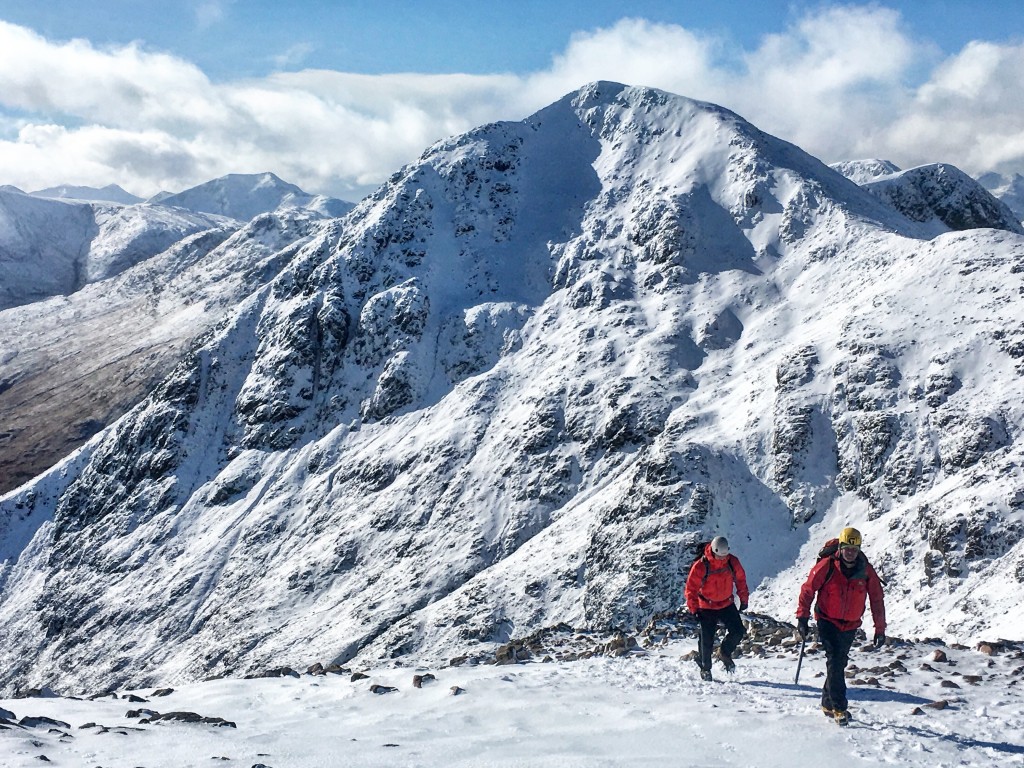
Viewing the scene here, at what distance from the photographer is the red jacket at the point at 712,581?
14.4 m

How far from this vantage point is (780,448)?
140 feet

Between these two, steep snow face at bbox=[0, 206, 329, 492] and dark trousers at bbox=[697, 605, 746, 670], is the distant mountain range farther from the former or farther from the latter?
dark trousers at bbox=[697, 605, 746, 670]

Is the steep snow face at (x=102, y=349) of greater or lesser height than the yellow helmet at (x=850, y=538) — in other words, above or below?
above

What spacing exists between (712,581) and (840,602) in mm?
2874

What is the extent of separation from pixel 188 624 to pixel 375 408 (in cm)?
2219

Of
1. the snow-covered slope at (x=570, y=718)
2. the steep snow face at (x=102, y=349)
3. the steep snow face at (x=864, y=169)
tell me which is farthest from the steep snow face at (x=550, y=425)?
the steep snow face at (x=864, y=169)

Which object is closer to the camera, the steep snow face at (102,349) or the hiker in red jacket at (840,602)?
the hiker in red jacket at (840,602)

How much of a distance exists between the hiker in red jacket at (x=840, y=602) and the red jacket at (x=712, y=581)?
2.29 m

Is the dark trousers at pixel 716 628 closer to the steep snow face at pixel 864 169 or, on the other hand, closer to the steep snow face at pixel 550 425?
the steep snow face at pixel 550 425

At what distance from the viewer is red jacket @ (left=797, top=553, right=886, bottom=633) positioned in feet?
38.8

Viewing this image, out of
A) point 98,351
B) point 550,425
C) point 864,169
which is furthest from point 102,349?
point 864,169

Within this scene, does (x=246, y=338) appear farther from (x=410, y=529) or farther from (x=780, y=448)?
(x=780, y=448)

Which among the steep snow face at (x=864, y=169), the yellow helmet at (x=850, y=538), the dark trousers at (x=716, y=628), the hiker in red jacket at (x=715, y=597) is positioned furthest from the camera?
the steep snow face at (x=864, y=169)

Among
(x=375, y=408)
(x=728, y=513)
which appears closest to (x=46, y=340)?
(x=375, y=408)
